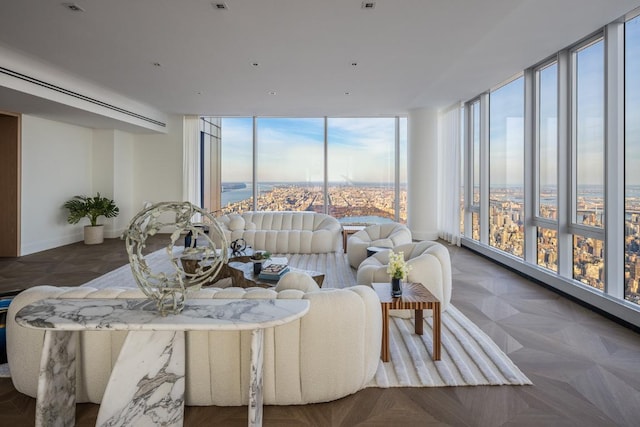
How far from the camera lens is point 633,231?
363 cm

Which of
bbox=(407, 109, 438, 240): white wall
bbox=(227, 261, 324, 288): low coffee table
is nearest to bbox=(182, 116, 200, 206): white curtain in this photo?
bbox=(227, 261, 324, 288): low coffee table

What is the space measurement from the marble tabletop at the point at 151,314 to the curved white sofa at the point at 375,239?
3.77 metres

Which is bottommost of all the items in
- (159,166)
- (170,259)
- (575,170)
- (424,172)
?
(170,259)

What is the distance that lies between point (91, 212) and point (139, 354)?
23.9 ft

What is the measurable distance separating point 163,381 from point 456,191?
23.9 feet

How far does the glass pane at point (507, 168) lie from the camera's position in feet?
18.9

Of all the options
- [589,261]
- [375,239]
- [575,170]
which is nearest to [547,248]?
[589,261]

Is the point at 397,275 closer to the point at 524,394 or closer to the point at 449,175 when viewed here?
the point at 524,394

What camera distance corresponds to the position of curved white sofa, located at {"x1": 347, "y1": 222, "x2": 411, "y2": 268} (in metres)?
5.55

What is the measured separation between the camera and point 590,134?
4.21 meters

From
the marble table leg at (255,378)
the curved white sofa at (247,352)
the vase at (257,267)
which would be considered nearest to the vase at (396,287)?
the curved white sofa at (247,352)

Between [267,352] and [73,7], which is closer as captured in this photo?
[267,352]

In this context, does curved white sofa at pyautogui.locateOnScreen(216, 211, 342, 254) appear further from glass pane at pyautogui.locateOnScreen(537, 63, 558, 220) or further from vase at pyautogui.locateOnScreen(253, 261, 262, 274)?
glass pane at pyautogui.locateOnScreen(537, 63, 558, 220)

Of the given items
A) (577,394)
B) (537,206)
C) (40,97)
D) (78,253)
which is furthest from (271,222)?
(577,394)
